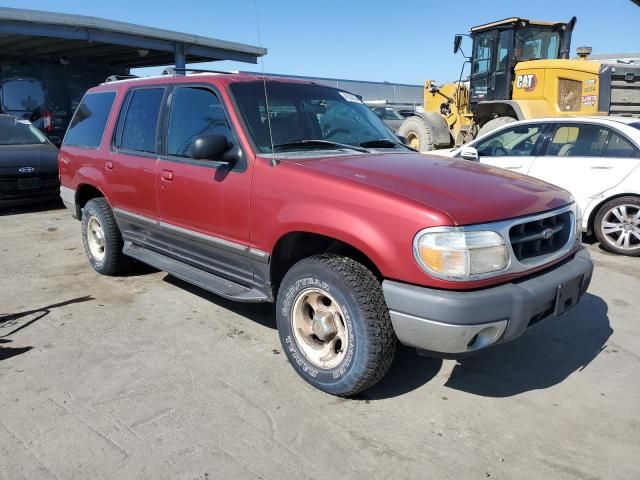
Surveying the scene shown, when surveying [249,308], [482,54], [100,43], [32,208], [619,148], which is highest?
[100,43]

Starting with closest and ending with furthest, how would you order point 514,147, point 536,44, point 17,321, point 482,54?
point 17,321 < point 514,147 < point 536,44 < point 482,54

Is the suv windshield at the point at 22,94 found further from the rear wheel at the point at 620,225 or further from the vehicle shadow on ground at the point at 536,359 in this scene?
the vehicle shadow on ground at the point at 536,359

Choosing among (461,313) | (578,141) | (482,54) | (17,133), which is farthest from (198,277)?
(482,54)

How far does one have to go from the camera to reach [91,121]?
5449mm

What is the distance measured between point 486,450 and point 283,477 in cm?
103

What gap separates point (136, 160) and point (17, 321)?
62.8 inches

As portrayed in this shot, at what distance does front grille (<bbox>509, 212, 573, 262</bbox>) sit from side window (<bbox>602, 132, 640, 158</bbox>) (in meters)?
3.61

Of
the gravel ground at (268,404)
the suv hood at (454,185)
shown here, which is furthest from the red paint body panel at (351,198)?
the gravel ground at (268,404)

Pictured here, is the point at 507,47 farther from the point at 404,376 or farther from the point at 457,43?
the point at 404,376

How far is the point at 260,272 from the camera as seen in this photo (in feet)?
11.6

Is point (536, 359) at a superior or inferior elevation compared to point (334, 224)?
inferior

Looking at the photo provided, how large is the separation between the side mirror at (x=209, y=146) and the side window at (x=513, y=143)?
16.1ft

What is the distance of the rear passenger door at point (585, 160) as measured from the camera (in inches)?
248

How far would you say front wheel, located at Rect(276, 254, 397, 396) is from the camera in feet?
9.42
